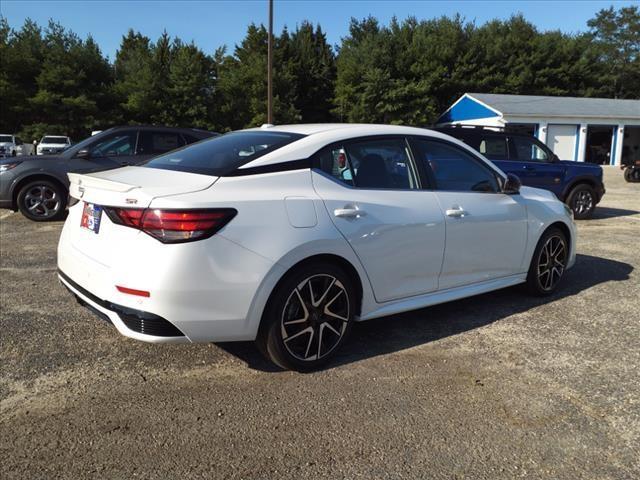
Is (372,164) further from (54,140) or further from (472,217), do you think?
(54,140)

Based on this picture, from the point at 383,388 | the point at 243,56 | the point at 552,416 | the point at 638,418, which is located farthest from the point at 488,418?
the point at 243,56

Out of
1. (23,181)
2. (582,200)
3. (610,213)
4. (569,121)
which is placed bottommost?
(610,213)

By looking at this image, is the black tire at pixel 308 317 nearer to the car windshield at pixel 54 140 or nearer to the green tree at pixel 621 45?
the car windshield at pixel 54 140

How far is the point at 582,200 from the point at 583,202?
6 cm

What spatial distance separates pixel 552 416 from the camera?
2969mm

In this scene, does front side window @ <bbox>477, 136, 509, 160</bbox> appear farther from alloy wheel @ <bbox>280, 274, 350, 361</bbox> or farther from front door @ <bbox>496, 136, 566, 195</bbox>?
alloy wheel @ <bbox>280, 274, 350, 361</bbox>

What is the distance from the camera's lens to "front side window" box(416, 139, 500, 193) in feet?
13.6

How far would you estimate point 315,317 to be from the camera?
3.38 meters

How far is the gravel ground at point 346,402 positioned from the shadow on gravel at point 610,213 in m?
7.80

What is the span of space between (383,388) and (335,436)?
0.61m

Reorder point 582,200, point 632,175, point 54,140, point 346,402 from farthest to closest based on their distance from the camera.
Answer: point 54,140 < point 632,175 < point 582,200 < point 346,402

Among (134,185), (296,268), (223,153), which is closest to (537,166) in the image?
(223,153)

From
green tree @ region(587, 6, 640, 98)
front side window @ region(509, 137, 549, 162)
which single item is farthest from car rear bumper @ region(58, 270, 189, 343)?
green tree @ region(587, 6, 640, 98)

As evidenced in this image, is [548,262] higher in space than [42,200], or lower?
lower
